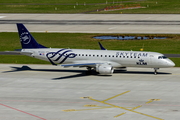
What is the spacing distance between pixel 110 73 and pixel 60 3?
10771cm

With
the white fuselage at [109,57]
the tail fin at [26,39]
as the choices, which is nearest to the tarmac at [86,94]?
the white fuselage at [109,57]

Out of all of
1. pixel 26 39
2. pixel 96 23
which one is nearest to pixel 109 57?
pixel 26 39

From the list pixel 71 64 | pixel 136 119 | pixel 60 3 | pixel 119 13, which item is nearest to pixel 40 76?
pixel 71 64

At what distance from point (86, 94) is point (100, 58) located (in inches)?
516

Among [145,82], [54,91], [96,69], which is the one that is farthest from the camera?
[96,69]

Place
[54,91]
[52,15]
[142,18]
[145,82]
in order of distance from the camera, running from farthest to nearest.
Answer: [52,15] → [142,18] → [145,82] → [54,91]

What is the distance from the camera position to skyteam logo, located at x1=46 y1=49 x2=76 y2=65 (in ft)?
218

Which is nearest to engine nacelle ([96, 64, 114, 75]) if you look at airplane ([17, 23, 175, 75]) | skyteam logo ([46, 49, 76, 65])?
airplane ([17, 23, 175, 75])

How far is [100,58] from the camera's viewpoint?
214 ft

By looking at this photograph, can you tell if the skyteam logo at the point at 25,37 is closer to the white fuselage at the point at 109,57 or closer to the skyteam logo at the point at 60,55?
the white fuselage at the point at 109,57

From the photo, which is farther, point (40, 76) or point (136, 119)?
point (40, 76)

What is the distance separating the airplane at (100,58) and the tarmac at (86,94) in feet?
5.34

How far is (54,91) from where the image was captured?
54.8 meters

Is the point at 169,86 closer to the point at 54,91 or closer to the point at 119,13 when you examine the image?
the point at 54,91
